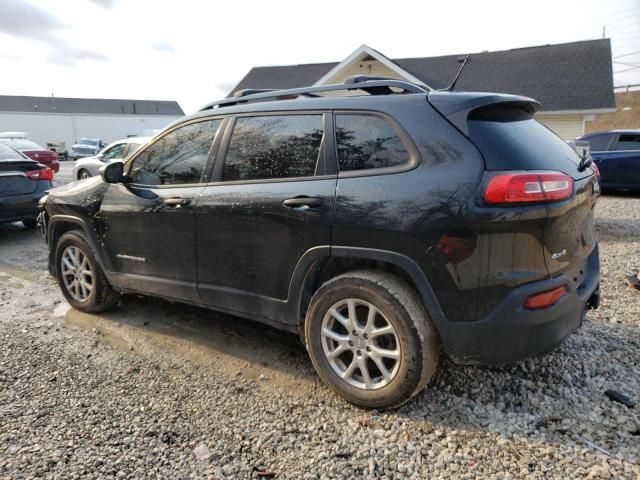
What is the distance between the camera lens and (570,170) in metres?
2.67

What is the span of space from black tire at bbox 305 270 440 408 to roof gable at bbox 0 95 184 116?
A: 224 ft

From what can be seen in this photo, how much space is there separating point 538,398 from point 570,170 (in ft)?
4.49

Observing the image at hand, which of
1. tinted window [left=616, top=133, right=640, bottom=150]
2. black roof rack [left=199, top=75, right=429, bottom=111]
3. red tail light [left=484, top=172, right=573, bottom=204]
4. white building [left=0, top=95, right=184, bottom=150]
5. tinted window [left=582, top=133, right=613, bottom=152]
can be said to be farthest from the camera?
white building [left=0, top=95, right=184, bottom=150]

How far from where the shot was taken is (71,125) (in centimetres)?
5941

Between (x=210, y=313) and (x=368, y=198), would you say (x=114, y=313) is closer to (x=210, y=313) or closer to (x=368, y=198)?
(x=210, y=313)

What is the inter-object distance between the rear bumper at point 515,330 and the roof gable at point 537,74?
14613mm

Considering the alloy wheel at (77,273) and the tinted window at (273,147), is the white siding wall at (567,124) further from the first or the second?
the alloy wheel at (77,273)

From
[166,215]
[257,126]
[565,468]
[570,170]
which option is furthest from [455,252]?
[166,215]

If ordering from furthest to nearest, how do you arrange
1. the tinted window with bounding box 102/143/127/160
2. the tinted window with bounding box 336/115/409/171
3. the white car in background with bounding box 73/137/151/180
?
the tinted window with bounding box 102/143/127/160
the white car in background with bounding box 73/137/151/180
the tinted window with bounding box 336/115/409/171

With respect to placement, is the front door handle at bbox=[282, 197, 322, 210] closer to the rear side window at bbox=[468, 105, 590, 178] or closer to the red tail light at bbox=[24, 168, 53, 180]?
the rear side window at bbox=[468, 105, 590, 178]

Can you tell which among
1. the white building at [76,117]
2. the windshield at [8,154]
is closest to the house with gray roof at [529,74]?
the windshield at [8,154]

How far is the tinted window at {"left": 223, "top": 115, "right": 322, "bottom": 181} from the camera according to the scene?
3.01 meters

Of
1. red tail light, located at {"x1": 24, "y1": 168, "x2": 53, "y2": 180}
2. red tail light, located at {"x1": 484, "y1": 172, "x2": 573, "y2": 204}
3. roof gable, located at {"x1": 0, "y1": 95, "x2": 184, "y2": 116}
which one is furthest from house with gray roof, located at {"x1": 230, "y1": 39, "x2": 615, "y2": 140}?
roof gable, located at {"x1": 0, "y1": 95, "x2": 184, "y2": 116}

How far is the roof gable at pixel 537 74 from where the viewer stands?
1627 centimetres
